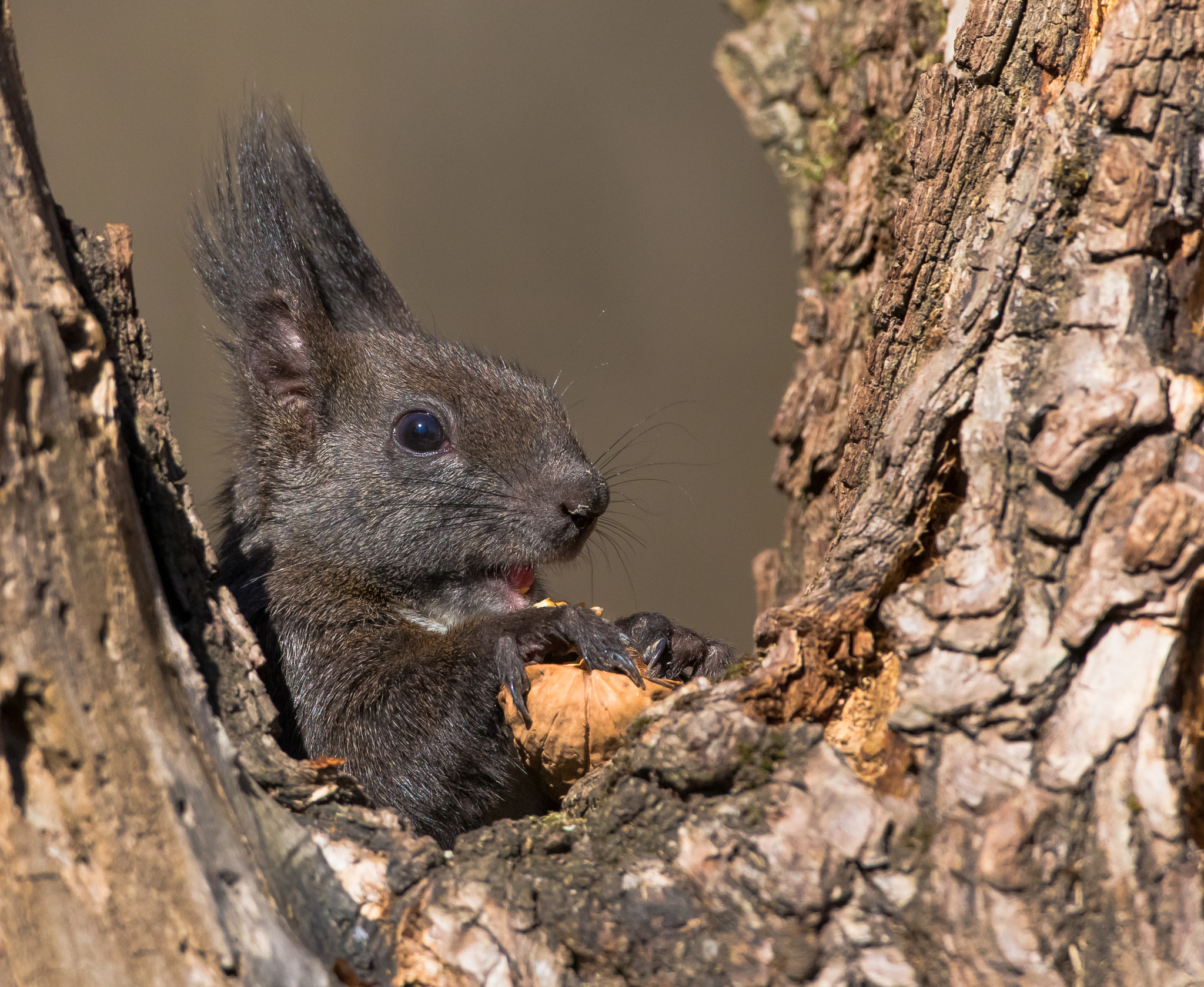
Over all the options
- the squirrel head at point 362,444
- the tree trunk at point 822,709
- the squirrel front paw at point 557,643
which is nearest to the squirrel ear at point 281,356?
the squirrel head at point 362,444

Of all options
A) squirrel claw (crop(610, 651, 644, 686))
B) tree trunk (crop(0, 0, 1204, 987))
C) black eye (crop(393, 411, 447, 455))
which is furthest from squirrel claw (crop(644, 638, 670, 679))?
black eye (crop(393, 411, 447, 455))

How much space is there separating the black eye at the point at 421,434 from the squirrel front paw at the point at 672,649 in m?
0.55

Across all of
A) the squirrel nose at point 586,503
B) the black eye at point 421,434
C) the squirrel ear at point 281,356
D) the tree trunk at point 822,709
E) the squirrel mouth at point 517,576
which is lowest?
the tree trunk at point 822,709

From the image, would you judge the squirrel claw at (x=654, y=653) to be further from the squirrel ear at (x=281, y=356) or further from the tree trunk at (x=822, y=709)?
the squirrel ear at (x=281, y=356)

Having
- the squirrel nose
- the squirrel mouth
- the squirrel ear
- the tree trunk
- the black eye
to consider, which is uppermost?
the squirrel ear

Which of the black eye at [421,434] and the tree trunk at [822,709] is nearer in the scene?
the tree trunk at [822,709]

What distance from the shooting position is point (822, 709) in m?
1.37

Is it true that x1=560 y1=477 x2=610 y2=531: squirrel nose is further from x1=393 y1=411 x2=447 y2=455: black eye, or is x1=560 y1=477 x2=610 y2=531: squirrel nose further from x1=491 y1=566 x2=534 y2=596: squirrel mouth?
x1=393 y1=411 x2=447 y2=455: black eye

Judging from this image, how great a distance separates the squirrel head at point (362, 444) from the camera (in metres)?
2.24

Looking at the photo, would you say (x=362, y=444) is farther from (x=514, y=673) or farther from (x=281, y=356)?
(x=514, y=673)

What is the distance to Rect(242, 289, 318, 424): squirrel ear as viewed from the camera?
92.3 inches

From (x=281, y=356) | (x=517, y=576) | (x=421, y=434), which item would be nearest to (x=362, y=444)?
(x=421, y=434)

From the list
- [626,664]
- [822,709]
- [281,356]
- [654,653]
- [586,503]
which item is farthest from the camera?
[281,356]

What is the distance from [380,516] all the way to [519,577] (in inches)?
13.1
